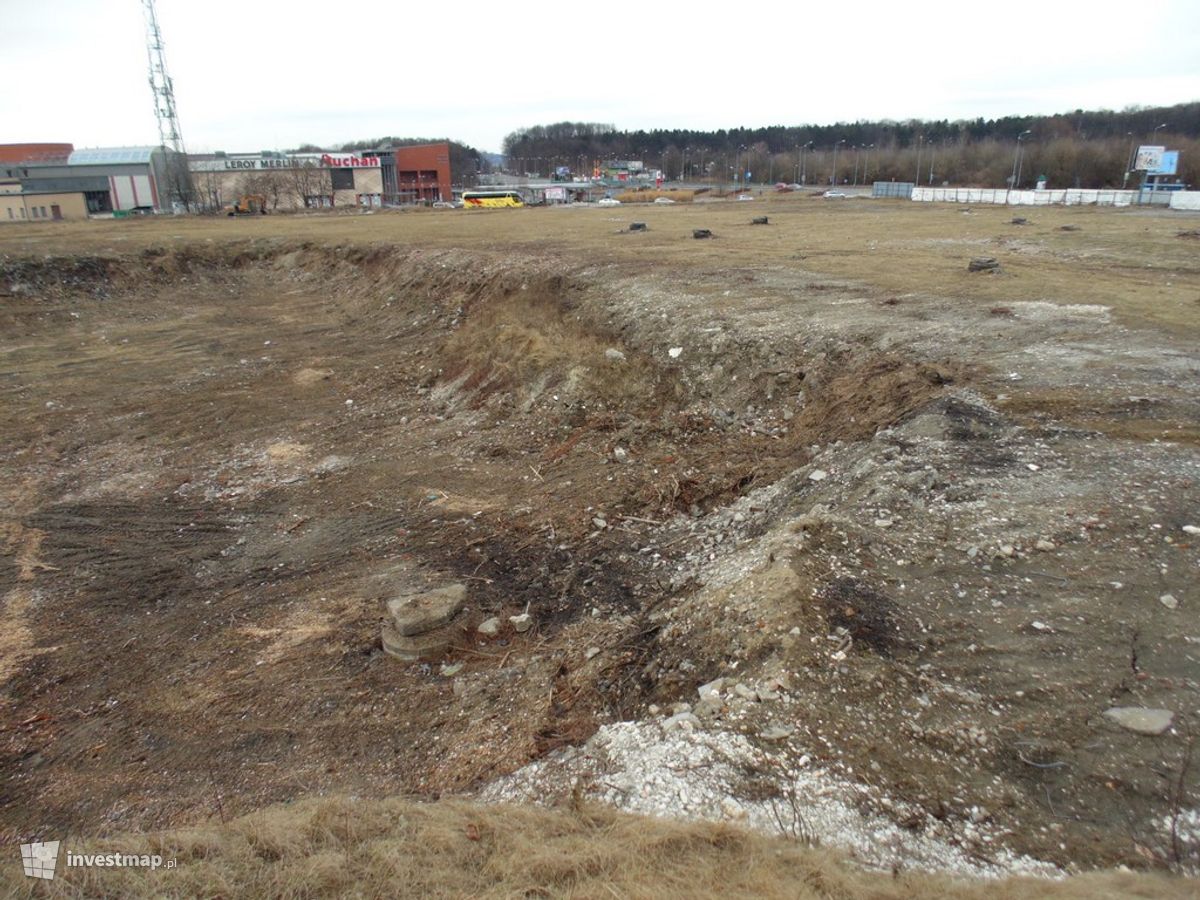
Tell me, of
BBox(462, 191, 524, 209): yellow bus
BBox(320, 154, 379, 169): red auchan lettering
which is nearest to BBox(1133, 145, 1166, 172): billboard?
BBox(462, 191, 524, 209): yellow bus

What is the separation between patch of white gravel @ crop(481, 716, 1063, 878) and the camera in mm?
3406

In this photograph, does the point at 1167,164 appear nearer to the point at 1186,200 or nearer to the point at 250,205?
the point at 1186,200

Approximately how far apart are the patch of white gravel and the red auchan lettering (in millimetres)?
76812

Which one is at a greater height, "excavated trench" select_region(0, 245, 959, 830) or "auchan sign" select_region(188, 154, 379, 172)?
"auchan sign" select_region(188, 154, 379, 172)

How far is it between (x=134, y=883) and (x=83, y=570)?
5.92 m

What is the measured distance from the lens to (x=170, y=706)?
578 centimetres

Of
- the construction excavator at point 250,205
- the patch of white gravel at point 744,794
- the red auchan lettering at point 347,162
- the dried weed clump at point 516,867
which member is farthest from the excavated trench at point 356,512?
the red auchan lettering at point 347,162

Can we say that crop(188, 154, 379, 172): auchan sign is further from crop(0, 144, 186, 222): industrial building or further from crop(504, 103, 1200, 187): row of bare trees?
crop(504, 103, 1200, 187): row of bare trees

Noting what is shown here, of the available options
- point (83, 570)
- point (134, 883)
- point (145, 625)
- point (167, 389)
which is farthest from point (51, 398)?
point (134, 883)

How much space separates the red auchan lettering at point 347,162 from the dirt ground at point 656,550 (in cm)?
6288

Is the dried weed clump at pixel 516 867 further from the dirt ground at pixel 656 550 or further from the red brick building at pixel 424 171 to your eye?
the red brick building at pixel 424 171

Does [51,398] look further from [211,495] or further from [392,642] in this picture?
[392,642]

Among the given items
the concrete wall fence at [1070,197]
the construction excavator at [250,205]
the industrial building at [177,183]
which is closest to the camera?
the concrete wall fence at [1070,197]

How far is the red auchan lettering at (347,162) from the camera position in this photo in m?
70.9
